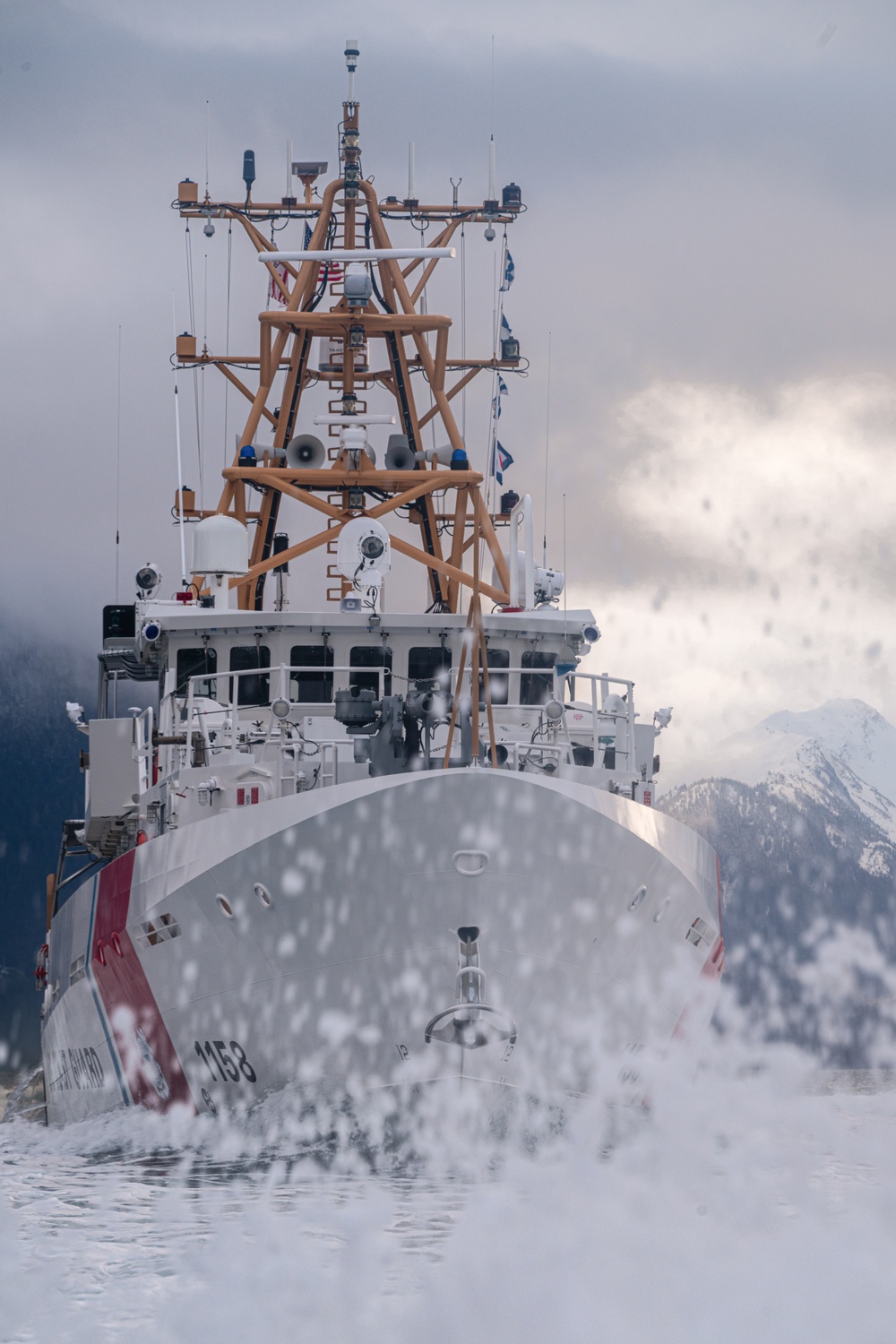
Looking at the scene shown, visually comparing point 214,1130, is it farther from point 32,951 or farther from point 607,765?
point 32,951

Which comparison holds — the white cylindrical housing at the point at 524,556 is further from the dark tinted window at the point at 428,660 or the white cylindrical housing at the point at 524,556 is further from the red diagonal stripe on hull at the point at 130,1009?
the red diagonal stripe on hull at the point at 130,1009

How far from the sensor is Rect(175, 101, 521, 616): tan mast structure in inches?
987

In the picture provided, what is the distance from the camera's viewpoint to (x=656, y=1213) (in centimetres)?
1255

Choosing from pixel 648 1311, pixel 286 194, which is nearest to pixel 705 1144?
pixel 648 1311

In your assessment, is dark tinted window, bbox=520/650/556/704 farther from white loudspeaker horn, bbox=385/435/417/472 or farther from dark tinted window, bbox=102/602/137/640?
dark tinted window, bbox=102/602/137/640

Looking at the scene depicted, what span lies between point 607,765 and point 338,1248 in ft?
31.0

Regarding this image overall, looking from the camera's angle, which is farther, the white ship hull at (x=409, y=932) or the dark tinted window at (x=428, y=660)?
the dark tinted window at (x=428, y=660)

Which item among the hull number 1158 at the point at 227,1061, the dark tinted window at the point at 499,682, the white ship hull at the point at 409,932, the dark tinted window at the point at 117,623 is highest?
the dark tinted window at the point at 117,623

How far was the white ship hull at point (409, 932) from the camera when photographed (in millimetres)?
14969

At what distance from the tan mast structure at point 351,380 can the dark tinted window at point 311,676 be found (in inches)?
126

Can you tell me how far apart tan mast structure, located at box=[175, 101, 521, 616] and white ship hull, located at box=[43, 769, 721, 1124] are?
8878 millimetres

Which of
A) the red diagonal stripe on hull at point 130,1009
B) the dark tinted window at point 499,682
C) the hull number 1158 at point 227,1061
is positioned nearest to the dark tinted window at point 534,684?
the dark tinted window at point 499,682

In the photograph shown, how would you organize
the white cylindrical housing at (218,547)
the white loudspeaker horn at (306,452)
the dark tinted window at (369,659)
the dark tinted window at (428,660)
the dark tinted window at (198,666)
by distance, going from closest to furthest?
the dark tinted window at (369,659), the dark tinted window at (428,660), the dark tinted window at (198,666), the white cylindrical housing at (218,547), the white loudspeaker horn at (306,452)

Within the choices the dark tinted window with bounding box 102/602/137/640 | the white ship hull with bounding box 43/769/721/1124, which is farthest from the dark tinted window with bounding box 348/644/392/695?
the dark tinted window with bounding box 102/602/137/640
